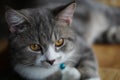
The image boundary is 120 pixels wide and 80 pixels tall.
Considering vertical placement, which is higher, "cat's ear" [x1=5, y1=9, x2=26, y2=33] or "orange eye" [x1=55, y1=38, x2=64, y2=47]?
"cat's ear" [x1=5, y1=9, x2=26, y2=33]

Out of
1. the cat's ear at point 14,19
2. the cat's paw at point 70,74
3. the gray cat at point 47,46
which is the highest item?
the cat's ear at point 14,19

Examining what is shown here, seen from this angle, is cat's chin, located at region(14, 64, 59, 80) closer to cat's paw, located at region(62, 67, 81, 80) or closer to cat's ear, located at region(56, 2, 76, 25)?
cat's paw, located at region(62, 67, 81, 80)

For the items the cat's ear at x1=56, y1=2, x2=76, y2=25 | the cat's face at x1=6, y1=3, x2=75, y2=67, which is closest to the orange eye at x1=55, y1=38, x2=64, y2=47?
the cat's face at x1=6, y1=3, x2=75, y2=67

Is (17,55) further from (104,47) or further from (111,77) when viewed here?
(104,47)

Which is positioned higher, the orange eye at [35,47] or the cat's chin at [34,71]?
the orange eye at [35,47]

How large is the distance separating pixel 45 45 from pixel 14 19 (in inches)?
7.2

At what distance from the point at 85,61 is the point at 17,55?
1.26ft

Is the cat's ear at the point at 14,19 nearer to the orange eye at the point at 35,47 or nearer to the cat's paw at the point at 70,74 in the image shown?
the orange eye at the point at 35,47

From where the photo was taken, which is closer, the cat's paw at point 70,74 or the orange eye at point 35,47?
the orange eye at point 35,47

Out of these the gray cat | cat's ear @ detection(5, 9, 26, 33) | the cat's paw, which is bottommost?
the cat's paw

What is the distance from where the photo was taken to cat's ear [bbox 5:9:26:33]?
1.25 meters

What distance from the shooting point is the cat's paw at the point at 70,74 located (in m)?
1.39

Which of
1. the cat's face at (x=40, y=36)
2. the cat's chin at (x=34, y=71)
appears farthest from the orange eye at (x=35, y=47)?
the cat's chin at (x=34, y=71)

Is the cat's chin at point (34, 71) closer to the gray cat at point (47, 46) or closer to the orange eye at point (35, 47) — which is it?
the gray cat at point (47, 46)
